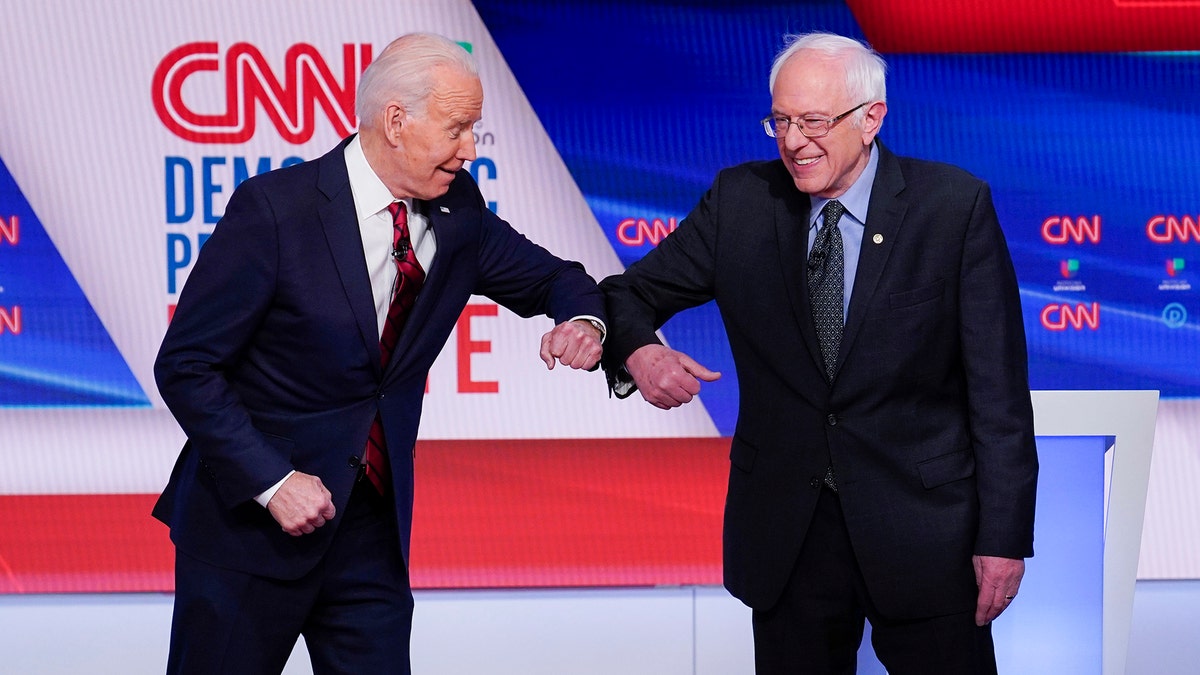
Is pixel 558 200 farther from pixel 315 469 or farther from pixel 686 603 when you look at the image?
pixel 315 469

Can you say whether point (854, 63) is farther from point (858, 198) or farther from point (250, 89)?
point (250, 89)

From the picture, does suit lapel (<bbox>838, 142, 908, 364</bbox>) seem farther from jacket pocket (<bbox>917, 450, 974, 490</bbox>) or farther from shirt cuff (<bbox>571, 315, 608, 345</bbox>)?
shirt cuff (<bbox>571, 315, 608, 345</bbox>)

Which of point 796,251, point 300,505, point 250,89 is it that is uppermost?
point 250,89

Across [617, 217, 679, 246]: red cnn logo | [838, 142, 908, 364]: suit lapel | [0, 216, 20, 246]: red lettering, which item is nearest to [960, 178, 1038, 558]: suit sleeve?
[838, 142, 908, 364]: suit lapel

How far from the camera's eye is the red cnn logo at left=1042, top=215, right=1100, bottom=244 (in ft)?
13.1

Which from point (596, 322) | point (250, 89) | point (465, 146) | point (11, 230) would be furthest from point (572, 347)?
point (11, 230)

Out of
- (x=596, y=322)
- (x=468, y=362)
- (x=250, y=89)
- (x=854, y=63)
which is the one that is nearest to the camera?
(x=854, y=63)

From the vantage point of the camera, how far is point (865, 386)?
77.6 inches

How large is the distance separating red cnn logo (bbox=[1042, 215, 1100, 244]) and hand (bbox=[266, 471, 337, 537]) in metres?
2.81

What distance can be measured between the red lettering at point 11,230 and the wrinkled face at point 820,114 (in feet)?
9.34

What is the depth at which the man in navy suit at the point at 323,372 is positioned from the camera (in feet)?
6.27

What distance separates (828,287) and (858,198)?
A: 0.15m

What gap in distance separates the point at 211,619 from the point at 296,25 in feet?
7.85

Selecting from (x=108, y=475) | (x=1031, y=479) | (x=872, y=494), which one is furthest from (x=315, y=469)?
(x=108, y=475)
